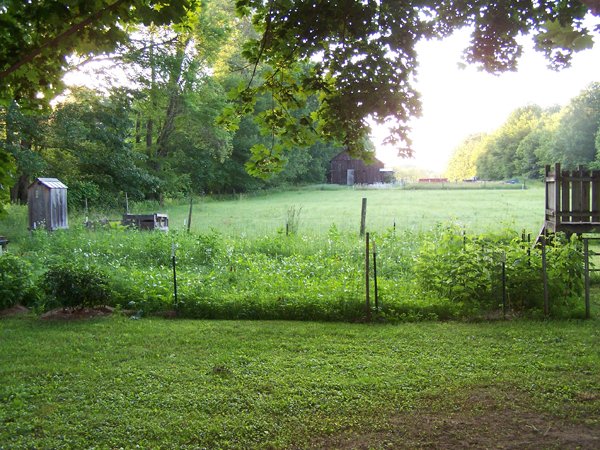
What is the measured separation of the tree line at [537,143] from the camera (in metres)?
22.0

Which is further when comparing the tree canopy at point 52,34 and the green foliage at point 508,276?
the green foliage at point 508,276

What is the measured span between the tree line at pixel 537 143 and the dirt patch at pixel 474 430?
8316 millimetres

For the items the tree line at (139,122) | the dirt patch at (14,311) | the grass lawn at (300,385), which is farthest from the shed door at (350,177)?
the grass lawn at (300,385)

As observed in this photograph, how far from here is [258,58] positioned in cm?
530

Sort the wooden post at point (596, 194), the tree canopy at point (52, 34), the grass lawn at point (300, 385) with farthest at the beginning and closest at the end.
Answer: the wooden post at point (596, 194), the grass lawn at point (300, 385), the tree canopy at point (52, 34)

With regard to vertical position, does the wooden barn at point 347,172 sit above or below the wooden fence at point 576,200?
above

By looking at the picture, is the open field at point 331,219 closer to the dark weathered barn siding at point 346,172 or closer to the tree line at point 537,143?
the tree line at point 537,143

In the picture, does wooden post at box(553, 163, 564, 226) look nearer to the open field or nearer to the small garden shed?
the open field

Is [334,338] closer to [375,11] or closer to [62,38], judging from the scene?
[375,11]

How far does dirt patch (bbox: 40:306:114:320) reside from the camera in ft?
24.7

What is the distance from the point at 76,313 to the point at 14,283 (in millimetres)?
1249

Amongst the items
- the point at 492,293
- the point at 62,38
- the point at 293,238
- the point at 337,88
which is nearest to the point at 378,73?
the point at 337,88

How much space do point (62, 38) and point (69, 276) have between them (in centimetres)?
449

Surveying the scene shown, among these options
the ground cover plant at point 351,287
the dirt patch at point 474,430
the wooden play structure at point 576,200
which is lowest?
the dirt patch at point 474,430
